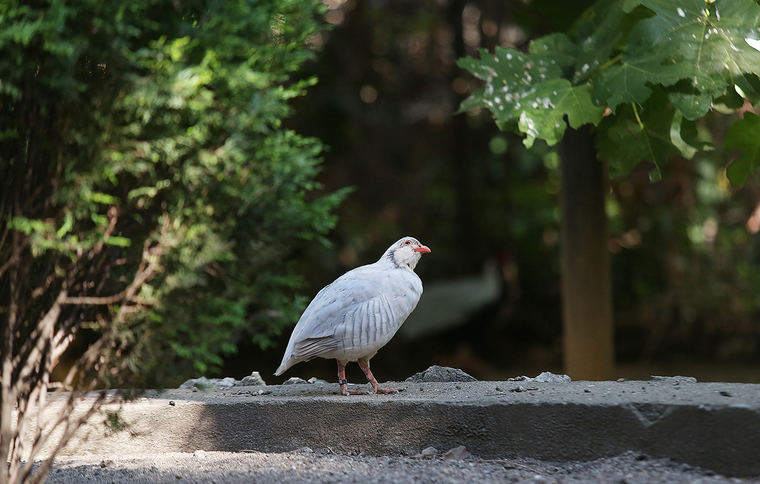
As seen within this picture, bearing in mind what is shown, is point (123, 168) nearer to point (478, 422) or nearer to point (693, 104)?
point (478, 422)

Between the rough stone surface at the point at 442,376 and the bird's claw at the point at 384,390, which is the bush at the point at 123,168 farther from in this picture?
the rough stone surface at the point at 442,376

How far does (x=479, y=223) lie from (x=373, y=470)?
914 cm

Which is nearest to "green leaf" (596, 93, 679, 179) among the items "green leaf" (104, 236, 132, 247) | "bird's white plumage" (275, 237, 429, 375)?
"bird's white plumage" (275, 237, 429, 375)

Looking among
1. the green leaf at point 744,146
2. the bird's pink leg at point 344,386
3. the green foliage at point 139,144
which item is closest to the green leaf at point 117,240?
the green foliage at point 139,144

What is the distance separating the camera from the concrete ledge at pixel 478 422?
284 cm

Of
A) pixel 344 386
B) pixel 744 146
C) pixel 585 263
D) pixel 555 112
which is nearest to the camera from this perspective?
pixel 344 386

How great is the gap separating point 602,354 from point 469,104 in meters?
2.42

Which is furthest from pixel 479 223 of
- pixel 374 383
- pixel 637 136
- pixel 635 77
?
pixel 374 383

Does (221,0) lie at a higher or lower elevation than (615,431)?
higher

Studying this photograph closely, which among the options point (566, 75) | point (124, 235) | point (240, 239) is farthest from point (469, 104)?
point (124, 235)

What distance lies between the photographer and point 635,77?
3.86 meters

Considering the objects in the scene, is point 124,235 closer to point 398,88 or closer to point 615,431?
point 615,431

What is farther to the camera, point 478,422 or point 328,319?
point 328,319

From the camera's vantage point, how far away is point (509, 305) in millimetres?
11391
